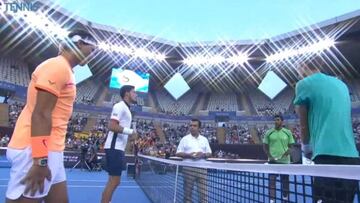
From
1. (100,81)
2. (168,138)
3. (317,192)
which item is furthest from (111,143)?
(100,81)

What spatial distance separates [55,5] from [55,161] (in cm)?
2857

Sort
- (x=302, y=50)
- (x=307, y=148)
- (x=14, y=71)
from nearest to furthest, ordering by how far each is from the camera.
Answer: (x=307, y=148) → (x=14, y=71) → (x=302, y=50)

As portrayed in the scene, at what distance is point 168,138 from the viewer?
33.4 meters

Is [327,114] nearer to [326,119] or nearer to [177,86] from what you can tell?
[326,119]

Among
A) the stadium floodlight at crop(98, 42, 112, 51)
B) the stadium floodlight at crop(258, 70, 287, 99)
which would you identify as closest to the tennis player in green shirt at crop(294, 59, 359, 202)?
the stadium floodlight at crop(98, 42, 112, 51)

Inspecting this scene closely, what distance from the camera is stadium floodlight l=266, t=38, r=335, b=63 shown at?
29097 mm

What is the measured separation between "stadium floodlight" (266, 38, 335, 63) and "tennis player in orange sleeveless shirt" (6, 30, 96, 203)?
90.9 ft

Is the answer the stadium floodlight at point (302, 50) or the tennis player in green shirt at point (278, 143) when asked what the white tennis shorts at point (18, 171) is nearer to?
the tennis player in green shirt at point (278, 143)

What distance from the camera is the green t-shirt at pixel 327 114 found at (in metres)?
2.69

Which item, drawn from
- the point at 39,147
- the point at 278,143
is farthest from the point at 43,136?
the point at 278,143

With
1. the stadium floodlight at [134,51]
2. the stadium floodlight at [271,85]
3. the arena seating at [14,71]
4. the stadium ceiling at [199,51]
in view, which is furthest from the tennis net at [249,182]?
the stadium floodlight at [271,85]

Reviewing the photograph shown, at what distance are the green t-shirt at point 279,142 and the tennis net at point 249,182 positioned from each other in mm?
1166

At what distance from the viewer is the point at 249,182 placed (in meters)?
3.33

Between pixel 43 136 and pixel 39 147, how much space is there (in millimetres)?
67
